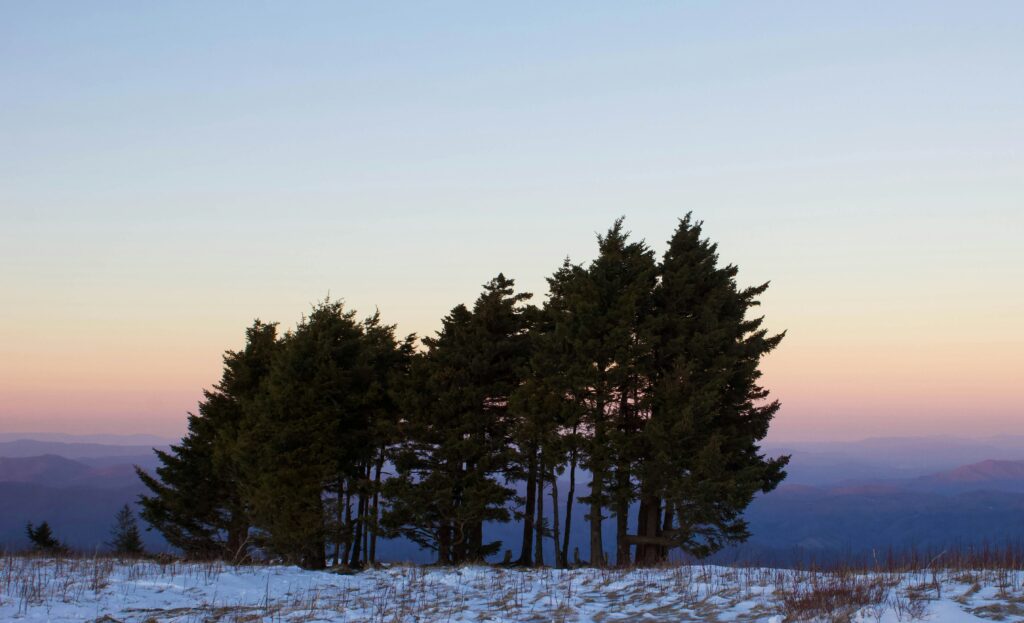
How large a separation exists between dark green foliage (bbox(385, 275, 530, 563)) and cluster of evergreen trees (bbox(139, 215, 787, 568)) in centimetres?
8

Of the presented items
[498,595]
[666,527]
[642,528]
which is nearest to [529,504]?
[642,528]

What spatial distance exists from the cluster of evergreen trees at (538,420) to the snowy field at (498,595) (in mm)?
12133

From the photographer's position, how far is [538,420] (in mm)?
31281

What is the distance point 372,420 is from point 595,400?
1204cm

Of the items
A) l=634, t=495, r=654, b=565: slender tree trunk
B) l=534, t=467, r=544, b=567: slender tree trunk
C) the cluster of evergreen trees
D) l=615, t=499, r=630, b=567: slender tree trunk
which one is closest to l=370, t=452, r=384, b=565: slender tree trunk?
the cluster of evergreen trees

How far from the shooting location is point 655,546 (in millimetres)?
30859

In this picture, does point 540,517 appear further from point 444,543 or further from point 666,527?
point 666,527

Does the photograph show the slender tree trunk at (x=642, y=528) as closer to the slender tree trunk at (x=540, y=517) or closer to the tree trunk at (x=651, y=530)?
the tree trunk at (x=651, y=530)

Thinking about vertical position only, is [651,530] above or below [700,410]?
below

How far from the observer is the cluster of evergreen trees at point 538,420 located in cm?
2919

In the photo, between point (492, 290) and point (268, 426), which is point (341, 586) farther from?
point (492, 290)

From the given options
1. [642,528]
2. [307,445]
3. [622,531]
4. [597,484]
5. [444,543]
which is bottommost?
[444,543]

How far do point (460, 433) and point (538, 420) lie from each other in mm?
4232

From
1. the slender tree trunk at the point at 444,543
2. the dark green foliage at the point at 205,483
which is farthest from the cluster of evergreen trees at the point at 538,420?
the dark green foliage at the point at 205,483
